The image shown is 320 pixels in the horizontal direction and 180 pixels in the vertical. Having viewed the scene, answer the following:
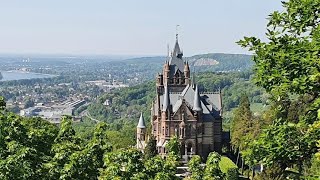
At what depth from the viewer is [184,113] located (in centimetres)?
4841

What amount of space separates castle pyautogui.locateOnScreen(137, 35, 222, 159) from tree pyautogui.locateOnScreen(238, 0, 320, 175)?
37.9 metres

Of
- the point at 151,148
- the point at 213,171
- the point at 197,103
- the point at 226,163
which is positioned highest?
the point at 213,171

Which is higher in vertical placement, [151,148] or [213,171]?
[213,171]

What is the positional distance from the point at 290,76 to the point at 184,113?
38.7 m

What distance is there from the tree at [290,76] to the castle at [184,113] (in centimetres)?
3785

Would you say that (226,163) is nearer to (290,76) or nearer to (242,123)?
(242,123)

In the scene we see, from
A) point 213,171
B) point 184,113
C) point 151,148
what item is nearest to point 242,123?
point 184,113

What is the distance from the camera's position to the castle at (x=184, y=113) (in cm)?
4856

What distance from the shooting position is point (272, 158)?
994 cm

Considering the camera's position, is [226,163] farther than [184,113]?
Yes

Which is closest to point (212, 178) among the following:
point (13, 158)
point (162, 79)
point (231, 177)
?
point (13, 158)

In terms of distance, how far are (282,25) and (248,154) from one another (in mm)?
2948

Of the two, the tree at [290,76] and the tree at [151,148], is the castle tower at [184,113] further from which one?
the tree at [290,76]

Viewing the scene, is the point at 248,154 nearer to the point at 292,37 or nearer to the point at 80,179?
the point at 292,37
